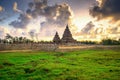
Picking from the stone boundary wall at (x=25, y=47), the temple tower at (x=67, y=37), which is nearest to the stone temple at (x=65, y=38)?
the temple tower at (x=67, y=37)

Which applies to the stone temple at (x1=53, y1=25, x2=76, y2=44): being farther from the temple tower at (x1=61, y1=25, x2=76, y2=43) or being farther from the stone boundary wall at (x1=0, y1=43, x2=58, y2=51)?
the stone boundary wall at (x1=0, y1=43, x2=58, y2=51)

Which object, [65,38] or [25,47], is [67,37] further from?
[25,47]

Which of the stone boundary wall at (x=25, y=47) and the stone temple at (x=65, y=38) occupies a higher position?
the stone temple at (x=65, y=38)

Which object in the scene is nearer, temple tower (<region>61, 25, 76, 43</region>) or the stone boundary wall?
the stone boundary wall

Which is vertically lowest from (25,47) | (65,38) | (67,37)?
(25,47)

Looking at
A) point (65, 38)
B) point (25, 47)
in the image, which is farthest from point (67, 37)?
point (25, 47)

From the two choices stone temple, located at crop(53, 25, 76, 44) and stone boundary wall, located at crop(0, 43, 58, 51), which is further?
stone temple, located at crop(53, 25, 76, 44)

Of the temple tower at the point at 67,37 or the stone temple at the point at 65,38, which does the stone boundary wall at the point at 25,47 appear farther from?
the temple tower at the point at 67,37

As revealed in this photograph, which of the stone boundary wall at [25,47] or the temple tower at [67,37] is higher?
the temple tower at [67,37]

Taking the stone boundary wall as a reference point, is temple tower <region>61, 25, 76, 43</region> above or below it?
above

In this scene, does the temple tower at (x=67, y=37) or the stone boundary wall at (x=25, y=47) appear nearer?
the stone boundary wall at (x=25, y=47)

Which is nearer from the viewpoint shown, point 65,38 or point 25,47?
point 25,47

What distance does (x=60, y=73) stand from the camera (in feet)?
74.1

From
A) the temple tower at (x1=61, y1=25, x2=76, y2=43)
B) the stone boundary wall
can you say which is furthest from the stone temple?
the stone boundary wall
